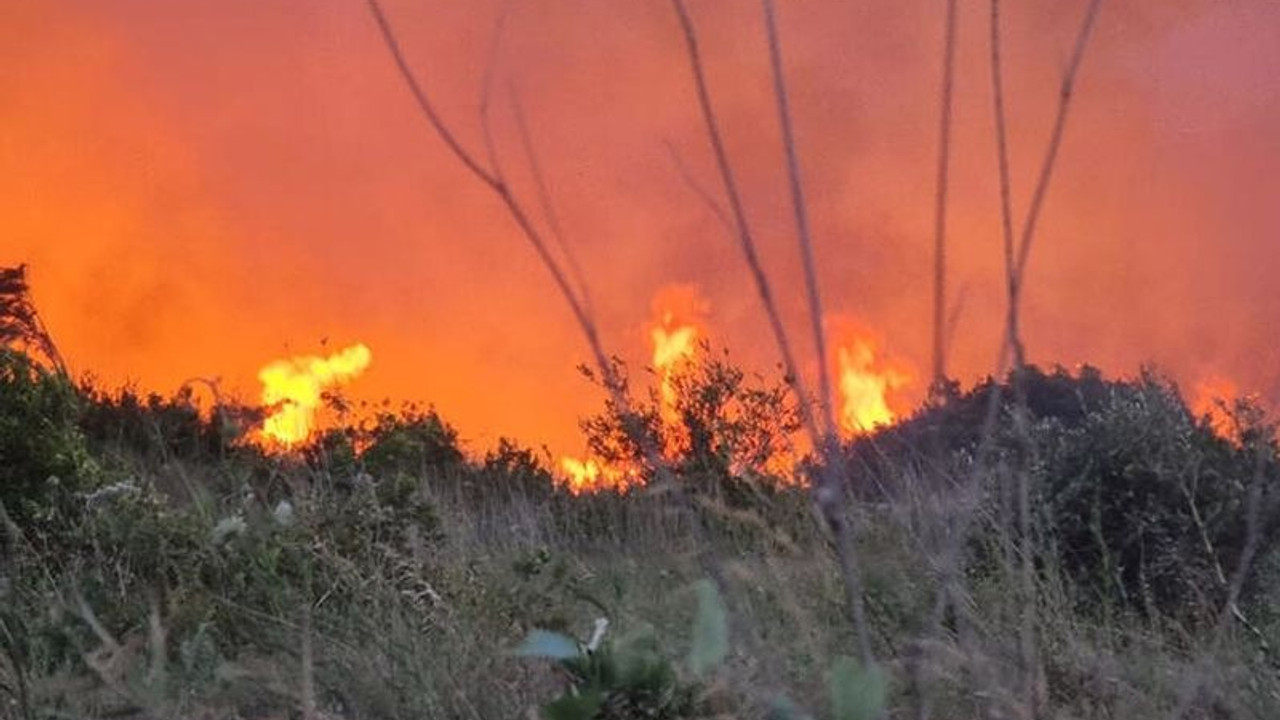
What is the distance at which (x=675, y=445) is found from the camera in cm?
1013

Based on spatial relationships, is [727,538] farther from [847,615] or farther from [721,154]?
[721,154]

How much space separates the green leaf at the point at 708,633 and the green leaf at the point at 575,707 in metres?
0.22

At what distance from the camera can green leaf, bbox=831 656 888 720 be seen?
1.23m

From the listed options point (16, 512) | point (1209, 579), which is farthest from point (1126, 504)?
point (16, 512)

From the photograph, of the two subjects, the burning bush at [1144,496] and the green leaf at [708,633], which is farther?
the burning bush at [1144,496]

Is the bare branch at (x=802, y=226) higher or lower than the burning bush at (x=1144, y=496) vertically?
lower

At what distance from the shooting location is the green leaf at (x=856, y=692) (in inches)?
48.3

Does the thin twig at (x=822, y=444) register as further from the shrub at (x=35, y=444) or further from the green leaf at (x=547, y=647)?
the shrub at (x=35, y=444)

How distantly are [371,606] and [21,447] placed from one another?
2615mm

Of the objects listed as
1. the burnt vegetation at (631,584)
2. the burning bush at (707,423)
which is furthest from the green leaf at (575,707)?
the burning bush at (707,423)

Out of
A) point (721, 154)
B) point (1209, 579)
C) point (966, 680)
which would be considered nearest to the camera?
point (721, 154)

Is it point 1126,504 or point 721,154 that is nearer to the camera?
point 721,154

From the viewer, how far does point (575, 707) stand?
60.2 inches

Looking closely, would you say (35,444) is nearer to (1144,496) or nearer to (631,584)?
(631,584)
